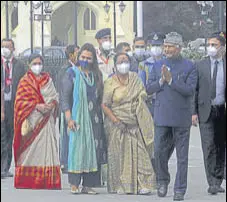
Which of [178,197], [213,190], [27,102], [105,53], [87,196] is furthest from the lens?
[105,53]

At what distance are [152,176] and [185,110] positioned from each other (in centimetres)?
102

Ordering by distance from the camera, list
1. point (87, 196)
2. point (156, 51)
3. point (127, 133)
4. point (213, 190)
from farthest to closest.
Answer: point (156, 51), point (127, 133), point (213, 190), point (87, 196)

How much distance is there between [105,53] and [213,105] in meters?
1.90

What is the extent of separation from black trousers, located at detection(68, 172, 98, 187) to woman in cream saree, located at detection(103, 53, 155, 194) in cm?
20

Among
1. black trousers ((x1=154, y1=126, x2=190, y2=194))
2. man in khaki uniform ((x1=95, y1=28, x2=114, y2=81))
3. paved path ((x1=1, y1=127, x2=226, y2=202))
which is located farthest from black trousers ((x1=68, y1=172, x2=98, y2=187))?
man in khaki uniform ((x1=95, y1=28, x2=114, y2=81))

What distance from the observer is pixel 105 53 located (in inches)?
489

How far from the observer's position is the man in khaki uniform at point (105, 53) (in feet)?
40.4

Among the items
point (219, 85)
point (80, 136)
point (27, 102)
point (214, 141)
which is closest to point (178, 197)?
point (214, 141)

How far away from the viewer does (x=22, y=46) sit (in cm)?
5659

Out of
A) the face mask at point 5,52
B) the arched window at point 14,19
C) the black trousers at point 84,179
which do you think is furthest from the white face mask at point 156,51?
the arched window at point 14,19

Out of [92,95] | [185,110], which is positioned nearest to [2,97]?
[92,95]

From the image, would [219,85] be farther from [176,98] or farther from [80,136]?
[80,136]

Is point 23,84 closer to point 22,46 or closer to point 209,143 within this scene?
point 209,143

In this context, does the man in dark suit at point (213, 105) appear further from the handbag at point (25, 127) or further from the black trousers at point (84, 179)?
the handbag at point (25, 127)
